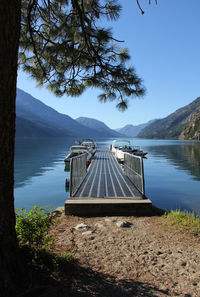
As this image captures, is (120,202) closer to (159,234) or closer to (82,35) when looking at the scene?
(159,234)

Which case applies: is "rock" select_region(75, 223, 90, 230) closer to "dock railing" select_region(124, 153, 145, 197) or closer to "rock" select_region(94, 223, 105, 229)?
"rock" select_region(94, 223, 105, 229)

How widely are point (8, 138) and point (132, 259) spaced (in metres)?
2.64

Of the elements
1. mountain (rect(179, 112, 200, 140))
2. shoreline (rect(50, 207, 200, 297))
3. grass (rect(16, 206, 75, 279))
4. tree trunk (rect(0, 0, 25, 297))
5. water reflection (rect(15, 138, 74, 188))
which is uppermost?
mountain (rect(179, 112, 200, 140))

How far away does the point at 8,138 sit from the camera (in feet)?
7.55

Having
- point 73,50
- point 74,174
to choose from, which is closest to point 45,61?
point 73,50

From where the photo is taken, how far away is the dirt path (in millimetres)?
2570

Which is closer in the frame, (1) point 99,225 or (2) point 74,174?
(1) point 99,225

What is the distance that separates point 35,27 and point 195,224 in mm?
5789

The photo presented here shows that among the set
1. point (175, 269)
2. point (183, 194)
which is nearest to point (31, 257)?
point (175, 269)

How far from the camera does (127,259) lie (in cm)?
331

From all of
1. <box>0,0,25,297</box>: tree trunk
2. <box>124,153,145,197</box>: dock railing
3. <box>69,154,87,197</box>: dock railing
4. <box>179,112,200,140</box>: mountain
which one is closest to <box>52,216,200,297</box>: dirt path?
<box>0,0,25,297</box>: tree trunk

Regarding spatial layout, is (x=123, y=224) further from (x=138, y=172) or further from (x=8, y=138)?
(x=8, y=138)

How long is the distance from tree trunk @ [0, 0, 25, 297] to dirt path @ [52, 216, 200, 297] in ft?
2.54

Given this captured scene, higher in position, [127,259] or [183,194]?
[127,259]
